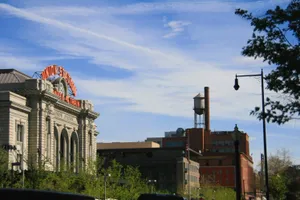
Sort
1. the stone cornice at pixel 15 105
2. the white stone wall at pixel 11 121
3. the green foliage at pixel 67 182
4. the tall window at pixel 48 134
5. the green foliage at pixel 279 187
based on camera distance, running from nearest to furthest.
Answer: the green foliage at pixel 67 182, the stone cornice at pixel 15 105, the white stone wall at pixel 11 121, the tall window at pixel 48 134, the green foliage at pixel 279 187

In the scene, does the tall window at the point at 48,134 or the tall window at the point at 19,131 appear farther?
the tall window at the point at 48,134

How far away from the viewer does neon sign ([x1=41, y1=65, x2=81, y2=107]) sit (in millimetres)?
105750

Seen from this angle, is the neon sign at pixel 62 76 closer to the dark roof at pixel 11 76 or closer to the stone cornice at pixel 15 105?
the dark roof at pixel 11 76

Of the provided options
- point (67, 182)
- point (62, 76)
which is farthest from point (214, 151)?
point (67, 182)

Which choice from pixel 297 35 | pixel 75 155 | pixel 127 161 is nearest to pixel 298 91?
pixel 297 35

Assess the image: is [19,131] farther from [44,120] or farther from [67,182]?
[67,182]

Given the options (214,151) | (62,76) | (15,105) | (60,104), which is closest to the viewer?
(15,105)

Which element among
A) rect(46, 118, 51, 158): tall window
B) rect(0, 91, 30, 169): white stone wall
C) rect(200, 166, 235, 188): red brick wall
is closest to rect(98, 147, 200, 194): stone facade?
rect(200, 166, 235, 188): red brick wall

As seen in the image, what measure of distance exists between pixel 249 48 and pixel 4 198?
8638 millimetres

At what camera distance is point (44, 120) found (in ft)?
326

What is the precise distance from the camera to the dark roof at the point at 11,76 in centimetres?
10394

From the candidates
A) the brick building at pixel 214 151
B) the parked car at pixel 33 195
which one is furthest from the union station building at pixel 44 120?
the parked car at pixel 33 195

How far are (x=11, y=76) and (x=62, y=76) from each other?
9.55 meters

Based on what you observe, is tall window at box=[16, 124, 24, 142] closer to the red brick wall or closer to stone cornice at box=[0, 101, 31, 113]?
stone cornice at box=[0, 101, 31, 113]
